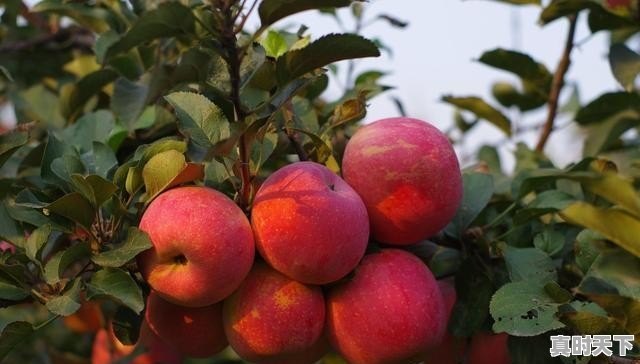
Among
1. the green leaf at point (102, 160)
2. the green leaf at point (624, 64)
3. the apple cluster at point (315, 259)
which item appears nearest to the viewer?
the apple cluster at point (315, 259)

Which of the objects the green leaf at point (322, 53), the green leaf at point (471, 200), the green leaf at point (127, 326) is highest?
the green leaf at point (322, 53)

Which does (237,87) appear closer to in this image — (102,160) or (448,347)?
(102,160)

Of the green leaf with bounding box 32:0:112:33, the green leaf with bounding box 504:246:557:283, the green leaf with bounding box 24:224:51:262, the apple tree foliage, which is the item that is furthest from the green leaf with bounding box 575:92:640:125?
the green leaf with bounding box 24:224:51:262

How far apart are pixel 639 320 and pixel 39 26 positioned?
1.52 m

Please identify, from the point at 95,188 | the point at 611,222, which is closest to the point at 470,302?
the point at 611,222

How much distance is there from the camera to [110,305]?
1.90m

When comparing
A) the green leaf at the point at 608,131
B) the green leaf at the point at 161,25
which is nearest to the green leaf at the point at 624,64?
the green leaf at the point at 608,131

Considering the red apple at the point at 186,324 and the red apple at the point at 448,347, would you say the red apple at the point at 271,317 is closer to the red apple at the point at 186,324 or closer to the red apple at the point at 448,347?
the red apple at the point at 186,324

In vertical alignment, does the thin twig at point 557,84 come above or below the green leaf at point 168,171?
below

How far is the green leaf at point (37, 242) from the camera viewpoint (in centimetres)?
104

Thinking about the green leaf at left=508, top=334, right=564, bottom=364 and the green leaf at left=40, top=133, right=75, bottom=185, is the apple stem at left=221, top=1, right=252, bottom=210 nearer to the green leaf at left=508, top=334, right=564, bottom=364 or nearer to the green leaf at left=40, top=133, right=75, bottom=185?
the green leaf at left=40, top=133, right=75, bottom=185

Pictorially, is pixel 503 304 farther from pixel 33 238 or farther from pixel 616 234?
pixel 33 238

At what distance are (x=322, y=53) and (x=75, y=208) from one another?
1.10 ft

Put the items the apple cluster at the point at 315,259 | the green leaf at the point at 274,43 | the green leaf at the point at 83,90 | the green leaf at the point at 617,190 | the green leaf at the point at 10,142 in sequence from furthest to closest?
1. the green leaf at the point at 83,90
2. the green leaf at the point at 274,43
3. the green leaf at the point at 10,142
4. the apple cluster at the point at 315,259
5. the green leaf at the point at 617,190
